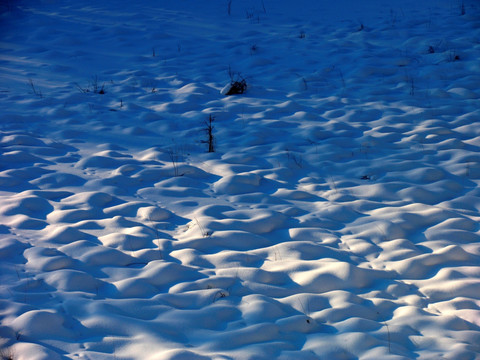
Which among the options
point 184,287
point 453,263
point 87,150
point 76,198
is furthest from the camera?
point 87,150

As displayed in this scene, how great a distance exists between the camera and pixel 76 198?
4.32 meters

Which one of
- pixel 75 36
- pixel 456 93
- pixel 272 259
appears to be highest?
pixel 75 36

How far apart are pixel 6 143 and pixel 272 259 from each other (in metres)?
3.28

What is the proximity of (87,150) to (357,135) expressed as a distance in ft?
9.14

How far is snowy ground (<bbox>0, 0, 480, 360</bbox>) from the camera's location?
2779mm

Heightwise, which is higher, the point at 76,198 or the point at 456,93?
the point at 456,93

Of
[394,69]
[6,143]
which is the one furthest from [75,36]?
[394,69]

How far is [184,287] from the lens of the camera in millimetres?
3150

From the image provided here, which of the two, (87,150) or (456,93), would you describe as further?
(456,93)

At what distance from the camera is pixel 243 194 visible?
4.47 metres

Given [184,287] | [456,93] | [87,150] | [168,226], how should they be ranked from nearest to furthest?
[184,287], [168,226], [87,150], [456,93]

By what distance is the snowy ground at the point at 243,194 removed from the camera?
109 inches

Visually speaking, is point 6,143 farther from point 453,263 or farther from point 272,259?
point 453,263

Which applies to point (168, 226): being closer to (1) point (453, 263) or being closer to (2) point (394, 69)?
(1) point (453, 263)
